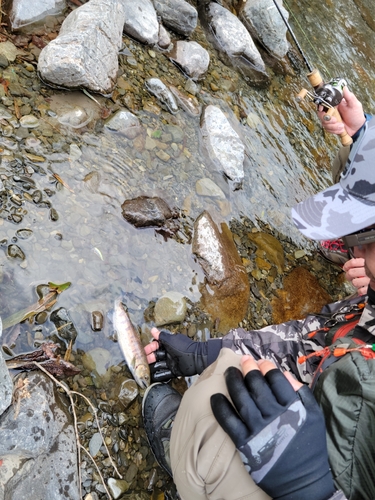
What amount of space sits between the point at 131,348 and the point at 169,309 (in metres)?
0.51

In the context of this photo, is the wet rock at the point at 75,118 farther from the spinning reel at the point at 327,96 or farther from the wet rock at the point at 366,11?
the wet rock at the point at 366,11

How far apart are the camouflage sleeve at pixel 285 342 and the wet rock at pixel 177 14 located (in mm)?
4099

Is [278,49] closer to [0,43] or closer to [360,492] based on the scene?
[0,43]

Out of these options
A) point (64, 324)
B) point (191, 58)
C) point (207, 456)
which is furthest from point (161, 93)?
point (207, 456)

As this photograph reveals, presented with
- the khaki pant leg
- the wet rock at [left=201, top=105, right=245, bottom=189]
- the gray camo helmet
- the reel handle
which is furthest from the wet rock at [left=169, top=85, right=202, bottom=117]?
the khaki pant leg

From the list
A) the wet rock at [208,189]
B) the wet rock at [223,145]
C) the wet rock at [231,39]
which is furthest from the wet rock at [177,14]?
the wet rock at [208,189]

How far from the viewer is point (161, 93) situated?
4.57m

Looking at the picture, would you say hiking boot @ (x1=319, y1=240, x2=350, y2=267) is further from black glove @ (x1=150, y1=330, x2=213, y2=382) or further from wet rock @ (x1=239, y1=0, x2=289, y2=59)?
wet rock @ (x1=239, y1=0, x2=289, y2=59)

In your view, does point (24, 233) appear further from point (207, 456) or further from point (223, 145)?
point (223, 145)

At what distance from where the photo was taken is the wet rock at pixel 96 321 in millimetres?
3254

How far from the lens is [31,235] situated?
3.29 m

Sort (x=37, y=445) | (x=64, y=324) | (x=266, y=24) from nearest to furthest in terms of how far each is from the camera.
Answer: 1. (x=37, y=445)
2. (x=64, y=324)
3. (x=266, y=24)

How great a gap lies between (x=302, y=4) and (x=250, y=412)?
8026 mm

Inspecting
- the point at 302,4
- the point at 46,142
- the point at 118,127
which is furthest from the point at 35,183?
the point at 302,4
